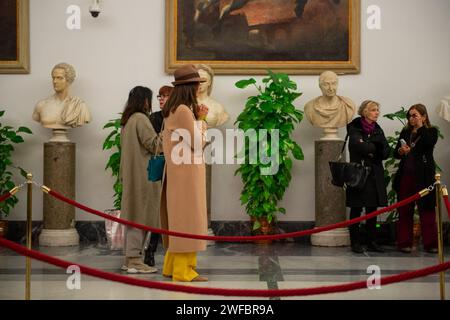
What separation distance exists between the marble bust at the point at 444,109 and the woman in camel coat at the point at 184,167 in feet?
15.4

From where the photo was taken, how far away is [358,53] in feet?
37.2

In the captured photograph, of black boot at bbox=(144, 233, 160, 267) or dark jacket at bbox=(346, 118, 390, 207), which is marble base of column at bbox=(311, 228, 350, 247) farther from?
black boot at bbox=(144, 233, 160, 267)

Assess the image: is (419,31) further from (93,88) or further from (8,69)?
(8,69)

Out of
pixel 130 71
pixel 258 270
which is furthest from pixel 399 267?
pixel 130 71

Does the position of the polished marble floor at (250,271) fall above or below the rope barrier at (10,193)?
below

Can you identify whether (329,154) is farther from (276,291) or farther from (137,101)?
(276,291)

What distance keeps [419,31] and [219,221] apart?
12.7 feet

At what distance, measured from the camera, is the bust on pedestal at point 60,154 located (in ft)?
35.3

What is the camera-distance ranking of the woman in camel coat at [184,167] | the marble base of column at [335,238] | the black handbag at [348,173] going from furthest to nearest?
the marble base of column at [335,238], the black handbag at [348,173], the woman in camel coat at [184,167]

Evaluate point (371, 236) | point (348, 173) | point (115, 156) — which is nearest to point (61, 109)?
point (115, 156)

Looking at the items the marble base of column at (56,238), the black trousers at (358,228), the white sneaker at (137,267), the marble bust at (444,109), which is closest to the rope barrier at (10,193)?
the white sneaker at (137,267)

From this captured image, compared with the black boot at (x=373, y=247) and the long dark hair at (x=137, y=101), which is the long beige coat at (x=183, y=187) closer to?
the long dark hair at (x=137, y=101)

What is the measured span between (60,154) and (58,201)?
2.06 feet
